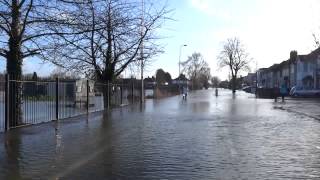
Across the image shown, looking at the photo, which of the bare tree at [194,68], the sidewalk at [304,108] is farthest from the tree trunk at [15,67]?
the bare tree at [194,68]

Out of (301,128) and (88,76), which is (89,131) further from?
(88,76)

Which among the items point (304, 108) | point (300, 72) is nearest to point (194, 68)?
point (300, 72)

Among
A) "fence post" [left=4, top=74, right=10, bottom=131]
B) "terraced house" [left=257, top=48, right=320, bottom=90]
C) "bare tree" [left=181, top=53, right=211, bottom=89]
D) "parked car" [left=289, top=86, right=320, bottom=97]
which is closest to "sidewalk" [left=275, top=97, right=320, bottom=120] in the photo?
"fence post" [left=4, top=74, right=10, bottom=131]

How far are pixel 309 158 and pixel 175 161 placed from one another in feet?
9.90

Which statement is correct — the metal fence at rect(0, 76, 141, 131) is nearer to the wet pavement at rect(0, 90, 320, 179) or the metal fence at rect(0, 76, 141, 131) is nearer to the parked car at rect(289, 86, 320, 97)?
the wet pavement at rect(0, 90, 320, 179)

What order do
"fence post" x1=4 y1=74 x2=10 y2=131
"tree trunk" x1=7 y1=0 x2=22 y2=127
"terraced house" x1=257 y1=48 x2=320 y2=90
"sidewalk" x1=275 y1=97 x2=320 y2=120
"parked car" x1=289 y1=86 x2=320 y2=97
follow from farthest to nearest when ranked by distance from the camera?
"terraced house" x1=257 y1=48 x2=320 y2=90 < "parked car" x1=289 y1=86 x2=320 y2=97 < "sidewalk" x1=275 y1=97 x2=320 y2=120 < "tree trunk" x1=7 y1=0 x2=22 y2=127 < "fence post" x1=4 y1=74 x2=10 y2=131

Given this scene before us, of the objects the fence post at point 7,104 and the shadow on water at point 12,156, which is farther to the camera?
the fence post at point 7,104

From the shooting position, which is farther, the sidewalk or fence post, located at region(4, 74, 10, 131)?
the sidewalk

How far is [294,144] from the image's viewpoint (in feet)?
49.7

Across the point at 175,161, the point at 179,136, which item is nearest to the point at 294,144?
the point at 179,136

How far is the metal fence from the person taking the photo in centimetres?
1912

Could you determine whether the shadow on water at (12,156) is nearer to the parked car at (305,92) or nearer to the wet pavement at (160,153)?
the wet pavement at (160,153)

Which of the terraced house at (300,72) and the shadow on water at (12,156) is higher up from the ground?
the terraced house at (300,72)

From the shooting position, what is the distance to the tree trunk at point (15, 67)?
18619 mm
